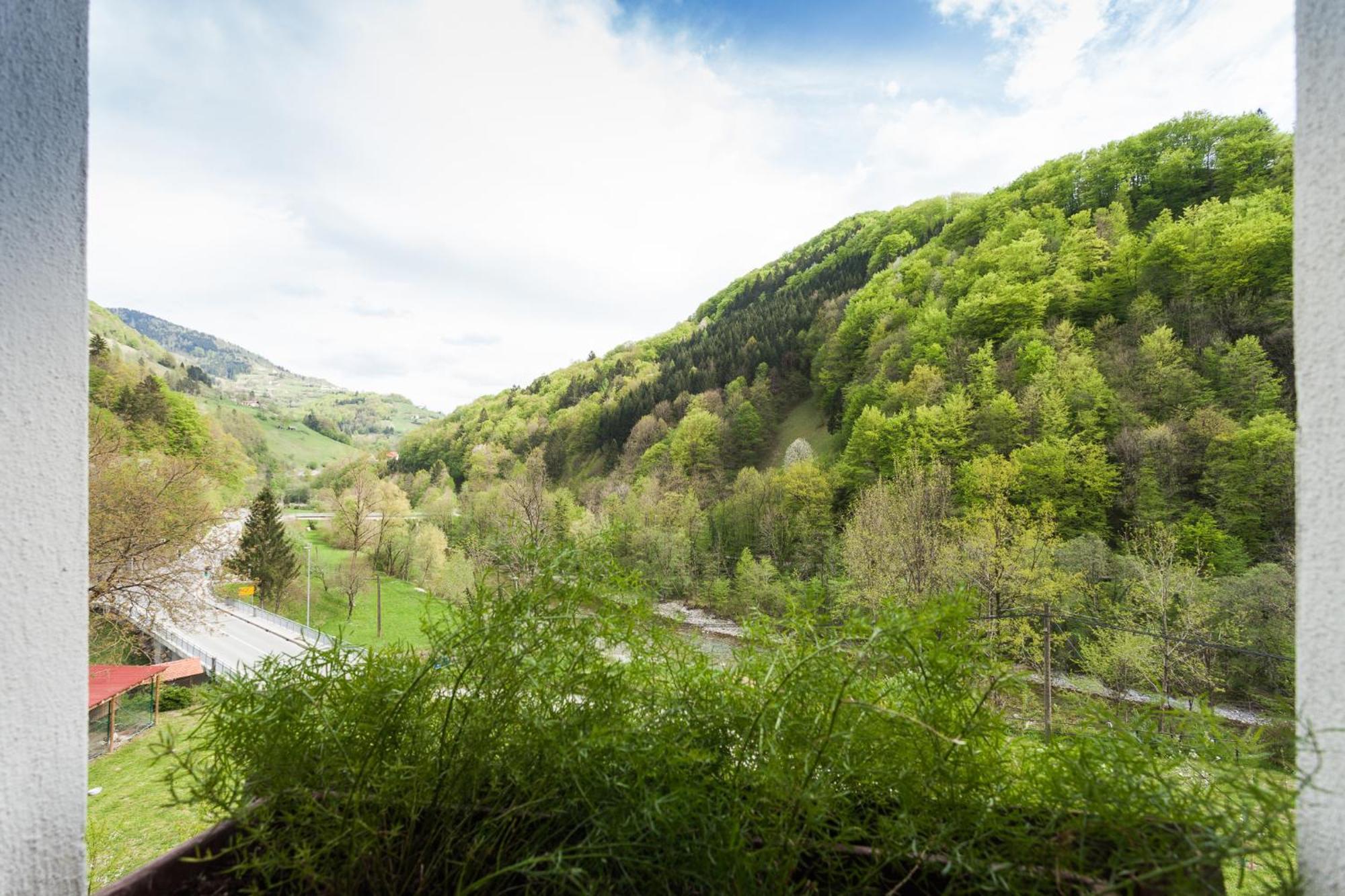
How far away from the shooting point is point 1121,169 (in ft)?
80.5

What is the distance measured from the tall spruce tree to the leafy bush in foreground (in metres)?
16.9

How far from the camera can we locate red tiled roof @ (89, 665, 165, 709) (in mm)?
5102

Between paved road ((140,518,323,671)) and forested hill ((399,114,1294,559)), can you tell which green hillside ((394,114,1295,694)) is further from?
paved road ((140,518,323,671))

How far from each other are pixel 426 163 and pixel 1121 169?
102 feet

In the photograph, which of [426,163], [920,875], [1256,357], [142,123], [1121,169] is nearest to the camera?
[920,875]

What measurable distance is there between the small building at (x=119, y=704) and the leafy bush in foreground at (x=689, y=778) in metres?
5.58

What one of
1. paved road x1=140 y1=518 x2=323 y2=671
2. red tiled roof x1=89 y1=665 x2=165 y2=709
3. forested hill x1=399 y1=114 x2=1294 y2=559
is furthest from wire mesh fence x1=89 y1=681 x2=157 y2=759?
forested hill x1=399 y1=114 x2=1294 y2=559

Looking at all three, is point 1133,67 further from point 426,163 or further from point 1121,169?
point 1121,169

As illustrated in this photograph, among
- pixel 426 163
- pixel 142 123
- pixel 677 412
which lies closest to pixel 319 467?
pixel 677 412

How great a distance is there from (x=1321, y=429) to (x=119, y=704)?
45.8 feet

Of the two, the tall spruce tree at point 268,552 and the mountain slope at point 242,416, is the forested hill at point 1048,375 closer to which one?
the mountain slope at point 242,416

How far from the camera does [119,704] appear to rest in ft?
29.6

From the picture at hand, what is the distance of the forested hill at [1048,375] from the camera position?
1390 centimetres

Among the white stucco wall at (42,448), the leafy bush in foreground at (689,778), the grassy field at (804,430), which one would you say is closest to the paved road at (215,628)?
the white stucco wall at (42,448)
